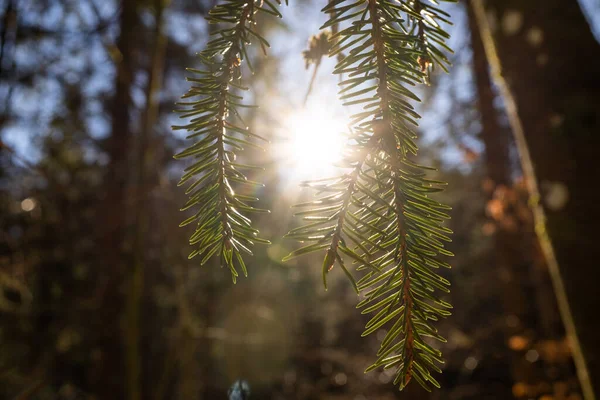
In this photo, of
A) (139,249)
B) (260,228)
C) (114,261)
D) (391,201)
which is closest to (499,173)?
(260,228)

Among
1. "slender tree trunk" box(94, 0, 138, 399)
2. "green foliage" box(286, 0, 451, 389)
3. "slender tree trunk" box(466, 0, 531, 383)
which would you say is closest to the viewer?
"green foliage" box(286, 0, 451, 389)

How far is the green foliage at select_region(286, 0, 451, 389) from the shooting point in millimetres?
403

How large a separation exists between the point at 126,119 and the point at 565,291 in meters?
5.50

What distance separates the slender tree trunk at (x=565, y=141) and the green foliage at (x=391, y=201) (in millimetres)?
1255

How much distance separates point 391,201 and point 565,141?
130 cm

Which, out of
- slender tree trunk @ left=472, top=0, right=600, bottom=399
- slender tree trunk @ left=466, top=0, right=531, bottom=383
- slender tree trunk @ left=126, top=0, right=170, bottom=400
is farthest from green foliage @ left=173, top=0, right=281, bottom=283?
slender tree trunk @ left=466, top=0, right=531, bottom=383

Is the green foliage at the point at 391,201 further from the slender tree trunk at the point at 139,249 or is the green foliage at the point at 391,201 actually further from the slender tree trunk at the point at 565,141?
the slender tree trunk at the point at 139,249

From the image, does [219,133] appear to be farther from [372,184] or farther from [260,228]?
[260,228]

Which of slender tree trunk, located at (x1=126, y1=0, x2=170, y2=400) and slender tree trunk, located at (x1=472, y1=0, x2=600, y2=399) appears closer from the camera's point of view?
slender tree trunk, located at (x1=472, y1=0, x2=600, y2=399)

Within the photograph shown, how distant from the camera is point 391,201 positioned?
450mm

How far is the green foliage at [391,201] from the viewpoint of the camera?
40cm

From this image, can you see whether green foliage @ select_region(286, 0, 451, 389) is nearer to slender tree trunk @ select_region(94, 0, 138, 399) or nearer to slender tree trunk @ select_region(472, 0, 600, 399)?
slender tree trunk @ select_region(472, 0, 600, 399)

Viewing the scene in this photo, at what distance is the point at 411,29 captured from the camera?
50cm

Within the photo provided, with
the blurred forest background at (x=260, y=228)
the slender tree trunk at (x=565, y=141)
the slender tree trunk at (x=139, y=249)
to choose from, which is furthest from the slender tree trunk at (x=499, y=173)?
the slender tree trunk at (x=139, y=249)
